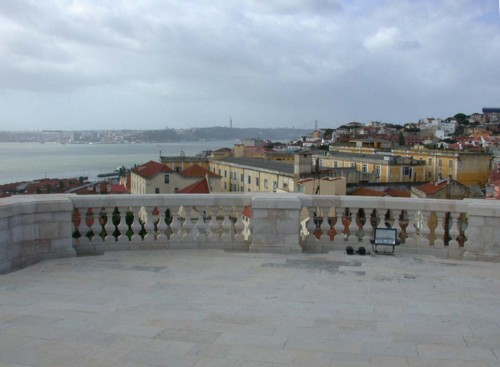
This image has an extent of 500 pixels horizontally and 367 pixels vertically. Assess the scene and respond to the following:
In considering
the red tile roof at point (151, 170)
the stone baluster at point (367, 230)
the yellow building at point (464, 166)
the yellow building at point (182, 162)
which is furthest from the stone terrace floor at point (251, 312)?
the yellow building at point (182, 162)

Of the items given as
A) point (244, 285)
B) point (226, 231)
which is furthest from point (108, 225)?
point (244, 285)

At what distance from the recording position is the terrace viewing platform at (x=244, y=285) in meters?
4.25

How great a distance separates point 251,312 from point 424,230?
4.05 meters

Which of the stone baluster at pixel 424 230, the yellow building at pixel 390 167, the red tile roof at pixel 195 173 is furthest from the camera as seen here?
the yellow building at pixel 390 167

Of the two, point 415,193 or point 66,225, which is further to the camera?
point 415,193

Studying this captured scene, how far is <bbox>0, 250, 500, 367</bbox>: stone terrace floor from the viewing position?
13.6 ft

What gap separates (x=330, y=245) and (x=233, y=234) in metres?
1.55

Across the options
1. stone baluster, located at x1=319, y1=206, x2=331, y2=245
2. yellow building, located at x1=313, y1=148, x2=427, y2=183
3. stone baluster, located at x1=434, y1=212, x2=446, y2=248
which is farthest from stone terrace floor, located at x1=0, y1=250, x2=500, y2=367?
yellow building, located at x1=313, y1=148, x2=427, y2=183

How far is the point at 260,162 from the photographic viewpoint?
64875mm

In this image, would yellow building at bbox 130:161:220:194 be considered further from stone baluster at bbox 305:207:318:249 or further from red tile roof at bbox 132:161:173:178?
stone baluster at bbox 305:207:318:249

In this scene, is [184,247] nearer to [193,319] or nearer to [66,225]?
[66,225]

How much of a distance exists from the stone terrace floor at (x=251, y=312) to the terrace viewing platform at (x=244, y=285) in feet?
0.07

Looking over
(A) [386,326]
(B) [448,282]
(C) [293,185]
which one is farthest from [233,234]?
(C) [293,185]

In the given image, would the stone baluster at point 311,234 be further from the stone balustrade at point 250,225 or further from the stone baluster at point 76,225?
the stone baluster at point 76,225
